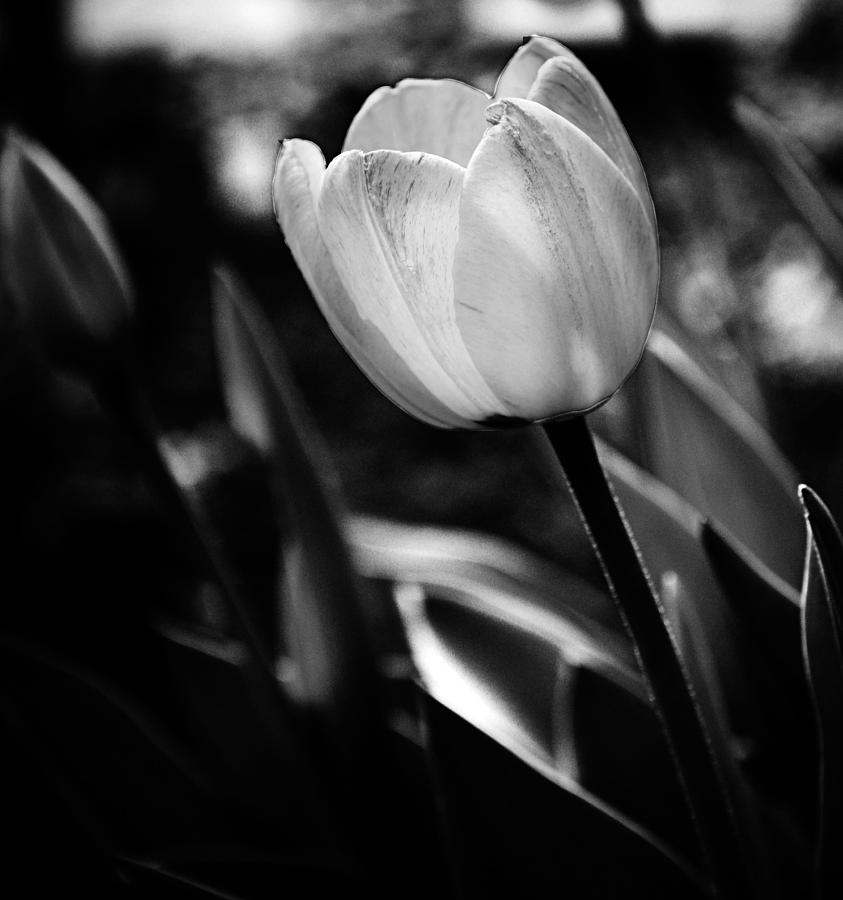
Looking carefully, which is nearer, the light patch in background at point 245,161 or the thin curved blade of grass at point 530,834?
the thin curved blade of grass at point 530,834

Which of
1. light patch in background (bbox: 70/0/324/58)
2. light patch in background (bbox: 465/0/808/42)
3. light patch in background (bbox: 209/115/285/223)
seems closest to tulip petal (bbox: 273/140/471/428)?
light patch in background (bbox: 465/0/808/42)

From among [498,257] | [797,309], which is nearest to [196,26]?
[797,309]

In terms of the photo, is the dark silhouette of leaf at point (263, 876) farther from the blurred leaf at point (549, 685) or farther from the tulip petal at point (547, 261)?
the tulip petal at point (547, 261)

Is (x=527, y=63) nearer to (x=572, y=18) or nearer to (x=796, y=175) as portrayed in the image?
(x=796, y=175)

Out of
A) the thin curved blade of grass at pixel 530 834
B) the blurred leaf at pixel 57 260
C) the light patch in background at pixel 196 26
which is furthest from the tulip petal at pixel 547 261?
the light patch in background at pixel 196 26

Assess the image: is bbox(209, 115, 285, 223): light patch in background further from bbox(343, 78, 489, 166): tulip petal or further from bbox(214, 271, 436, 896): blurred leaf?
bbox(343, 78, 489, 166): tulip petal

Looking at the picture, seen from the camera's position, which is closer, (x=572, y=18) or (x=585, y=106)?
(x=585, y=106)

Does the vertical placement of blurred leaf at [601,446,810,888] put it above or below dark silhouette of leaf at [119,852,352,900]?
above
